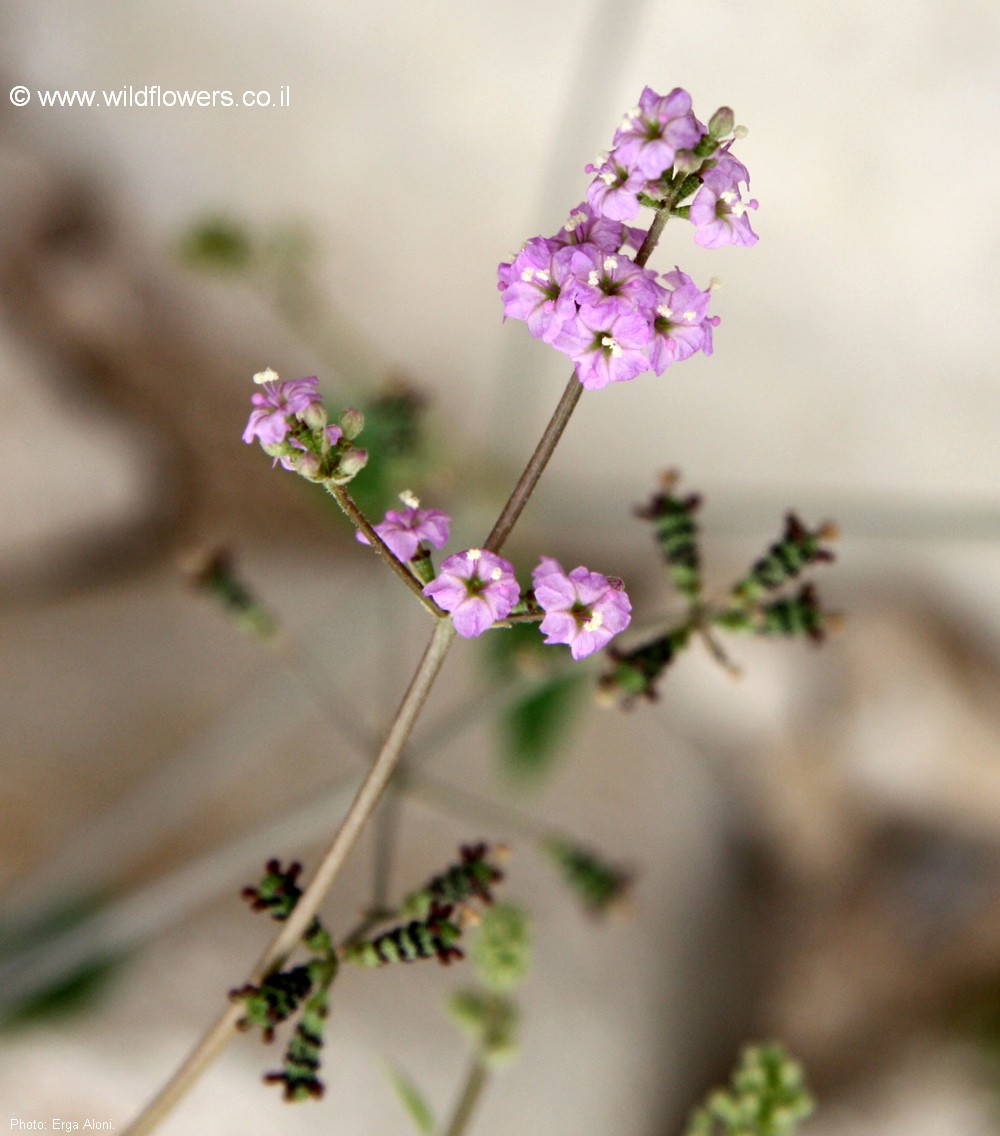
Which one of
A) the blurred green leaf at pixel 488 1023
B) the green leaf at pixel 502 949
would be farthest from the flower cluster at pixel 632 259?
the blurred green leaf at pixel 488 1023

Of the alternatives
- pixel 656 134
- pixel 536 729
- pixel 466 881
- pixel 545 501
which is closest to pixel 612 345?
pixel 656 134

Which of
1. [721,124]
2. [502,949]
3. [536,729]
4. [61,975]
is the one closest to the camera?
[721,124]

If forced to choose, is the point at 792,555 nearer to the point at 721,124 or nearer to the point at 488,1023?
the point at 721,124

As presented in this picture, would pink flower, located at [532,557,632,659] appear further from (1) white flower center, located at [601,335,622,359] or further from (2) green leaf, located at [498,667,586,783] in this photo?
(2) green leaf, located at [498,667,586,783]

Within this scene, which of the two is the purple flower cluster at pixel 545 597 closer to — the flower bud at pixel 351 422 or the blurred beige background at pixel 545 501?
the flower bud at pixel 351 422

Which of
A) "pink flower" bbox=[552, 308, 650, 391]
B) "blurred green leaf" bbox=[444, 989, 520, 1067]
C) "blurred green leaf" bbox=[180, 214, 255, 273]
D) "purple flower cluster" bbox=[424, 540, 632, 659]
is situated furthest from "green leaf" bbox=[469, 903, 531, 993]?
"blurred green leaf" bbox=[180, 214, 255, 273]

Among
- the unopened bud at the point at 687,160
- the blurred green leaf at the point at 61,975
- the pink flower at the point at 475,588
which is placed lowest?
the blurred green leaf at the point at 61,975
